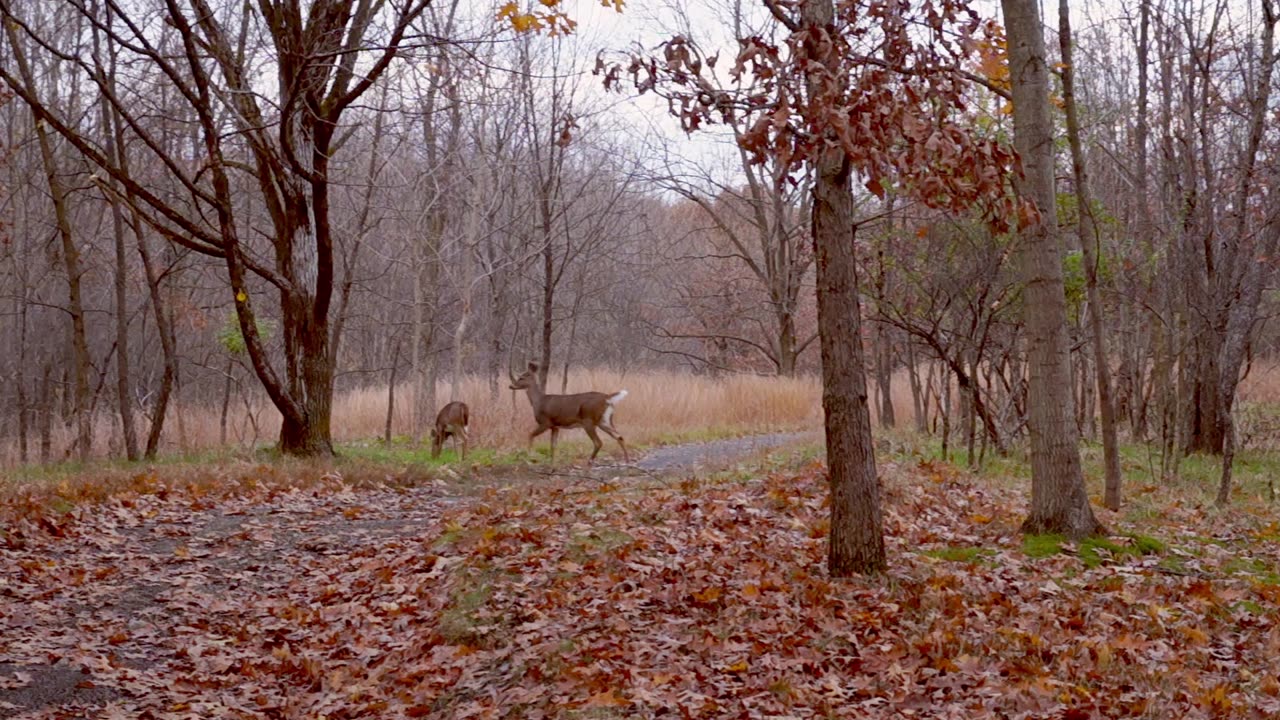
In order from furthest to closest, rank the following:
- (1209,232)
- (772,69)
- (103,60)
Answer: (103,60) < (1209,232) < (772,69)

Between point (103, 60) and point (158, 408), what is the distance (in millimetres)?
6960

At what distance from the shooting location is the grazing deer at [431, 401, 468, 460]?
16781 mm

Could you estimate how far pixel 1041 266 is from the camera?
8.16 meters

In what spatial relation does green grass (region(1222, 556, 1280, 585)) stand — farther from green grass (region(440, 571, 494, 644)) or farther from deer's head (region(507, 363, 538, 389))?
deer's head (region(507, 363, 538, 389))

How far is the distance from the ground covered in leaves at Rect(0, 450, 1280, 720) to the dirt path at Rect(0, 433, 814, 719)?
0.09 feet

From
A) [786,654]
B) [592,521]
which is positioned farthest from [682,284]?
[786,654]

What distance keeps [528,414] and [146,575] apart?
12.5 m

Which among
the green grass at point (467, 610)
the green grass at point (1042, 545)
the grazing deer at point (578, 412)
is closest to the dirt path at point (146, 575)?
the green grass at point (467, 610)

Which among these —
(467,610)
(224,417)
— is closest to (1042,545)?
(467,610)

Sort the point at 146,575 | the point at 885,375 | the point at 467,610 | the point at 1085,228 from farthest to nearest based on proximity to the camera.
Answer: the point at 885,375, the point at 1085,228, the point at 146,575, the point at 467,610

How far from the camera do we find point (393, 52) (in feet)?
39.4

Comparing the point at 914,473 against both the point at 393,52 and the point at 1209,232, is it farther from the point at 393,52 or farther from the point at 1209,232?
the point at 393,52

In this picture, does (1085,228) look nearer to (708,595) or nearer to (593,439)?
(708,595)

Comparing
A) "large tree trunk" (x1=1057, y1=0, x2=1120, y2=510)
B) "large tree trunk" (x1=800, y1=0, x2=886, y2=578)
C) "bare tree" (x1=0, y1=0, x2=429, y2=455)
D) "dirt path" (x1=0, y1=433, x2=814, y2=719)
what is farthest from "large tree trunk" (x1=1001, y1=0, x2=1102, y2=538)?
"bare tree" (x1=0, y1=0, x2=429, y2=455)
